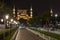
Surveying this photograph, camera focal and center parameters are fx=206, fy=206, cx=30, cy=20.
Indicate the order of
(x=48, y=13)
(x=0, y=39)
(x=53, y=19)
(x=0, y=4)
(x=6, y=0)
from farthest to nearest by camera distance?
(x=53, y=19), (x=48, y=13), (x=6, y=0), (x=0, y=4), (x=0, y=39)

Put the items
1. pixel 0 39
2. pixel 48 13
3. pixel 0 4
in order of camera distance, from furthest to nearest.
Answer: pixel 48 13, pixel 0 4, pixel 0 39

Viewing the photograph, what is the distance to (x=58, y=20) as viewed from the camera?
11175 cm

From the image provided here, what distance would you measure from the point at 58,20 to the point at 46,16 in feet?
70.5

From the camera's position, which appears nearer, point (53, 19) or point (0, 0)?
point (0, 0)

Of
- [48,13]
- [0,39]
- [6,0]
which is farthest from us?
[48,13]

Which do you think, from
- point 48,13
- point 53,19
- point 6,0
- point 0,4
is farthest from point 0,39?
point 53,19

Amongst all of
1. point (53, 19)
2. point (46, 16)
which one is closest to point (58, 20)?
point (53, 19)

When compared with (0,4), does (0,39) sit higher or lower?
lower

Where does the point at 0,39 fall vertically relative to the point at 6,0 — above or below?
below

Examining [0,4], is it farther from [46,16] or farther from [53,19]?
[53,19]

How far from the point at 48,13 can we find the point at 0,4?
59644mm

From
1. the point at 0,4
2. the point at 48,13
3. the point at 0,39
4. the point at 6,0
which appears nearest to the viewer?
the point at 0,39

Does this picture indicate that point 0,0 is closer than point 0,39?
No

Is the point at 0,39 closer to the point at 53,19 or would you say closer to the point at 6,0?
the point at 6,0
